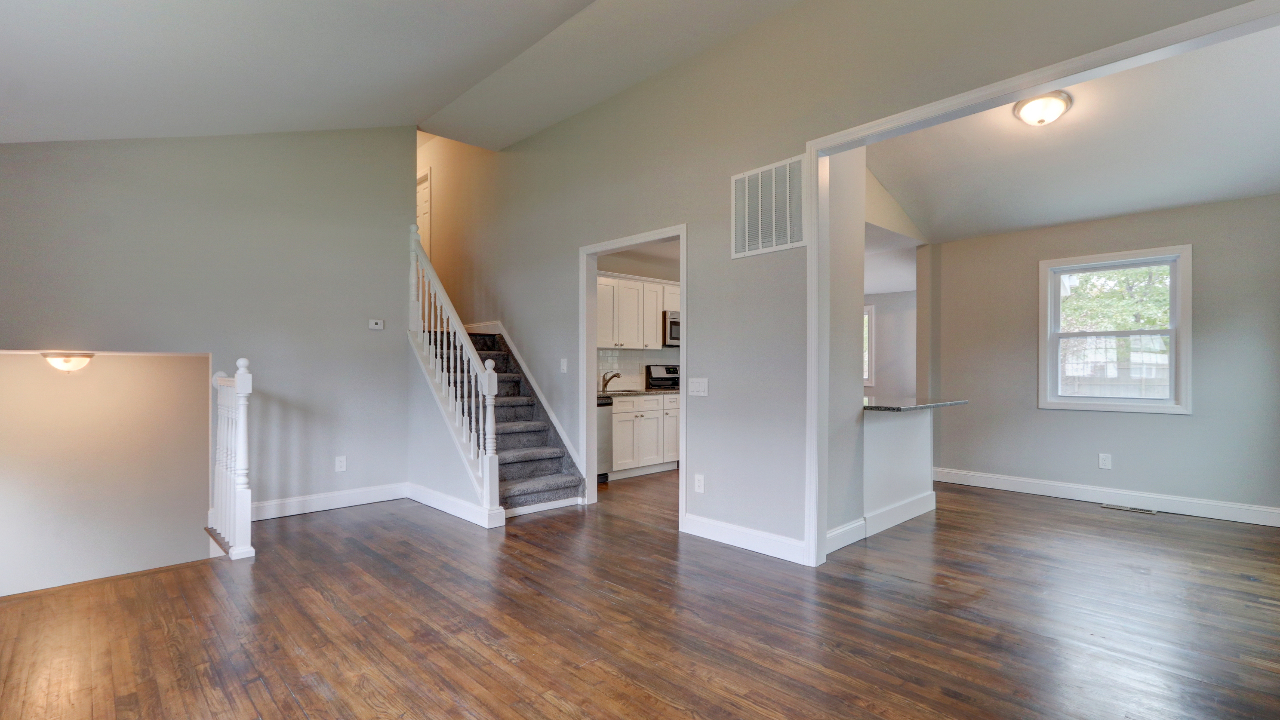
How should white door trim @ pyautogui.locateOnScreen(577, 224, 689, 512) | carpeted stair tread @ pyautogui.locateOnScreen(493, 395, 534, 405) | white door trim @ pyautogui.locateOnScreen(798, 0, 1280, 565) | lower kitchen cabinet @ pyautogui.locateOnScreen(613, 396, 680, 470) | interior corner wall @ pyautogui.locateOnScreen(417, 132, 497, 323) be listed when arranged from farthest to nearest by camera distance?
interior corner wall @ pyautogui.locateOnScreen(417, 132, 497, 323) → lower kitchen cabinet @ pyautogui.locateOnScreen(613, 396, 680, 470) → carpeted stair tread @ pyautogui.locateOnScreen(493, 395, 534, 405) → white door trim @ pyautogui.locateOnScreen(577, 224, 689, 512) → white door trim @ pyautogui.locateOnScreen(798, 0, 1280, 565)

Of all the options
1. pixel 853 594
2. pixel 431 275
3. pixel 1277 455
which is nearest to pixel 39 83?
pixel 431 275

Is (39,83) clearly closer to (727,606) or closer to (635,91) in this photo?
(635,91)

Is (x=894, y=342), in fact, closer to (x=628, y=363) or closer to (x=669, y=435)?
(x=628, y=363)

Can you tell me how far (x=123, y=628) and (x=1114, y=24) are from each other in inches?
180

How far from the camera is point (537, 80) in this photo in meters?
4.25

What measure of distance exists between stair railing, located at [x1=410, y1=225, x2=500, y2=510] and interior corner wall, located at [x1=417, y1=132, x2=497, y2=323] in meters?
0.94

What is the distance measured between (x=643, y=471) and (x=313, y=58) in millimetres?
4357

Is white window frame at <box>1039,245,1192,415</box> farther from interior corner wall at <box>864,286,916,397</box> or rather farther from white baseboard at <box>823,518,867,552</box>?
interior corner wall at <box>864,286,916,397</box>

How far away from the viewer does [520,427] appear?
4965 mm

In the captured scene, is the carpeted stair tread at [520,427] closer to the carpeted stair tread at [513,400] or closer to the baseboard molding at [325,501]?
the carpeted stair tread at [513,400]

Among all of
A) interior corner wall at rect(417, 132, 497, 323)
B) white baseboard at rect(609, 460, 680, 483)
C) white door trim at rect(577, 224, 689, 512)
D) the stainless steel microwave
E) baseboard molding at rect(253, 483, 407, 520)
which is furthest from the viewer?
the stainless steel microwave

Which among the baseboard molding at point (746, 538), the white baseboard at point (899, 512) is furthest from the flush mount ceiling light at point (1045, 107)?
the baseboard molding at point (746, 538)

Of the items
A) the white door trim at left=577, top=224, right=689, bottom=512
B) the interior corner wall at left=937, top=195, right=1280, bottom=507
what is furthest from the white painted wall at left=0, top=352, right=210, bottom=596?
the interior corner wall at left=937, top=195, right=1280, bottom=507

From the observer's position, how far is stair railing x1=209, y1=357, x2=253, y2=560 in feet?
11.5
